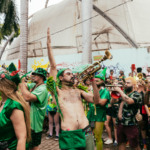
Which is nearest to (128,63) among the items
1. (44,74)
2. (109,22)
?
(109,22)

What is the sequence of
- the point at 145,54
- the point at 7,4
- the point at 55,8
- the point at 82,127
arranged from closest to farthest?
the point at 82,127 → the point at 145,54 → the point at 7,4 → the point at 55,8

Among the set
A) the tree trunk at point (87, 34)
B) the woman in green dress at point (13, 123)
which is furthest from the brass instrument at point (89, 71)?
the tree trunk at point (87, 34)

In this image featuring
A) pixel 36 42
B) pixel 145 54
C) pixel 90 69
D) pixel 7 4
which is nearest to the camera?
pixel 90 69

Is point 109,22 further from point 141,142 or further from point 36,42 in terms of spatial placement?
point 141,142

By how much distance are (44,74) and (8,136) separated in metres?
2.17

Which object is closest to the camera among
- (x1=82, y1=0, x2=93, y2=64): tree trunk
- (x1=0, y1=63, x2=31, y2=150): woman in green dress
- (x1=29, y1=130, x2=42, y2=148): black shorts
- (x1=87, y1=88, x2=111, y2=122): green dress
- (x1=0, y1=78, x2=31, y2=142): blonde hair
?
(x1=0, y1=63, x2=31, y2=150): woman in green dress

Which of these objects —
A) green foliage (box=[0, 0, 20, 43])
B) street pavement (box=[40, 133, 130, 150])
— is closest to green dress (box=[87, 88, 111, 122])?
street pavement (box=[40, 133, 130, 150])

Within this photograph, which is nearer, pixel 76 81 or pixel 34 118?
pixel 76 81

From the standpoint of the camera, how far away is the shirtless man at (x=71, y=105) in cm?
289

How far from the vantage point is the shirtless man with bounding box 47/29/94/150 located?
2893 millimetres

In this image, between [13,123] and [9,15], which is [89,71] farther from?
[9,15]

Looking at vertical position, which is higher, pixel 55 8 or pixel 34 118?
pixel 55 8

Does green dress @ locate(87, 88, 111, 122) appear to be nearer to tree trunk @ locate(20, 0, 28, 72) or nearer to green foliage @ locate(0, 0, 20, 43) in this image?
tree trunk @ locate(20, 0, 28, 72)

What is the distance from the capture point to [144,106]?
5258 millimetres
